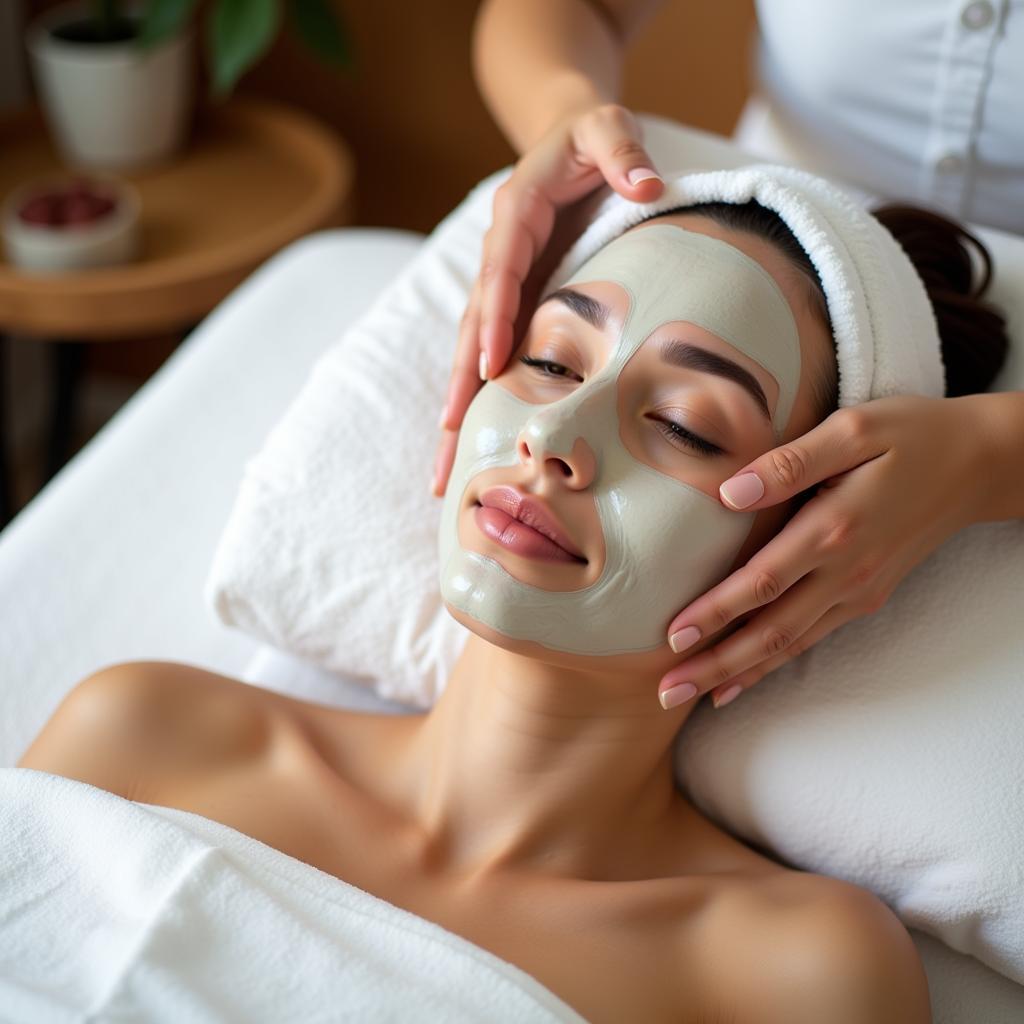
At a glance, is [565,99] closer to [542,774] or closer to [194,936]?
[542,774]

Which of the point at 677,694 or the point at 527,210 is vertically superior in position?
the point at 527,210

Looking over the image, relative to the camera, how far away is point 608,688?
100 centimetres

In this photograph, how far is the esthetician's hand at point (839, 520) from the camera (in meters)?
0.90

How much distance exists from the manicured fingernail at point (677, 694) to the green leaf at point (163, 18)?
1.55m

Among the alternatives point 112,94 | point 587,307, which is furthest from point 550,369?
point 112,94

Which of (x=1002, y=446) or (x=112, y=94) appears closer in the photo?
(x=1002, y=446)

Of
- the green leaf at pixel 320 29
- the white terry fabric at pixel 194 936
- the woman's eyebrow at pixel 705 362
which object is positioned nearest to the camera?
the white terry fabric at pixel 194 936

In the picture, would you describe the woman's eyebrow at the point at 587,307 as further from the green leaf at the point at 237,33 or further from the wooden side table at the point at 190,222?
the green leaf at the point at 237,33

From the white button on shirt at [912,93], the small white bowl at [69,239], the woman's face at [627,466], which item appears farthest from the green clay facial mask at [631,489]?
the small white bowl at [69,239]

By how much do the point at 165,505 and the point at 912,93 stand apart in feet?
3.02

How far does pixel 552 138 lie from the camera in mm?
1162

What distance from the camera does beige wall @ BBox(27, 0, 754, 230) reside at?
2.06 metres

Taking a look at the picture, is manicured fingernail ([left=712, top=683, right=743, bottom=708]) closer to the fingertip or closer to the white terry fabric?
the white terry fabric

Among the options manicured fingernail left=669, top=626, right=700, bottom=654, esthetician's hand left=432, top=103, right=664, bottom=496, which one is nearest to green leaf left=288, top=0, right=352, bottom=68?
esthetician's hand left=432, top=103, right=664, bottom=496
